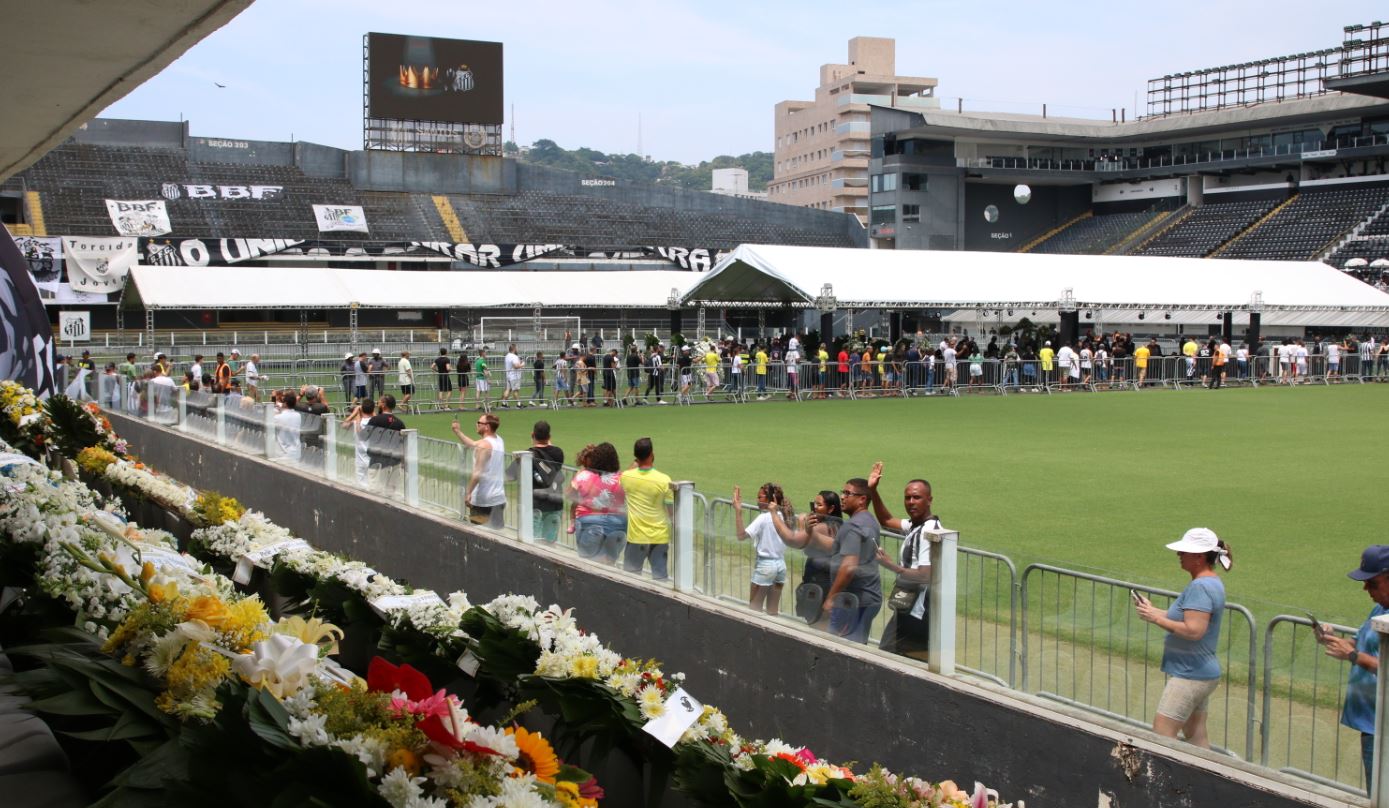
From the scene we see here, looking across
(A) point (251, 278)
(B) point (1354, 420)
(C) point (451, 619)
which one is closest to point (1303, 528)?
(C) point (451, 619)

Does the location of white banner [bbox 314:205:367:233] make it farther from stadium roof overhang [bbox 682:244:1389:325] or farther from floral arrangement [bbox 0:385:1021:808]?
floral arrangement [bbox 0:385:1021:808]

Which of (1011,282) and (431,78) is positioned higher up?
(431,78)

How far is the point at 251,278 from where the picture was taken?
1351 inches

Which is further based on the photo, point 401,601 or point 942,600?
point 942,600

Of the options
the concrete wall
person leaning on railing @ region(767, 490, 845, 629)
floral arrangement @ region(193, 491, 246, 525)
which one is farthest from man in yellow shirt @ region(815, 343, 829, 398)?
person leaning on railing @ region(767, 490, 845, 629)

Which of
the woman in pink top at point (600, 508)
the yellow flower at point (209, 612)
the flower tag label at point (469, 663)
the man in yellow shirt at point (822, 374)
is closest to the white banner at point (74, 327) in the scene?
the man in yellow shirt at point (822, 374)

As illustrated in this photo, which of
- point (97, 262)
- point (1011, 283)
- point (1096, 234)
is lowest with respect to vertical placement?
point (1011, 283)

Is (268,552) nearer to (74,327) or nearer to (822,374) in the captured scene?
(822,374)

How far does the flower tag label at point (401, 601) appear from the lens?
217 inches

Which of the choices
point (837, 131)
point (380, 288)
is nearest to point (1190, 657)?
point (380, 288)

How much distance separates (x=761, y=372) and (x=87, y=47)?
27.2m

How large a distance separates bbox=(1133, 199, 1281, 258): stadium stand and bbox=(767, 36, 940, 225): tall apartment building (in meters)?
43.3

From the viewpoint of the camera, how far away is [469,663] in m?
5.02

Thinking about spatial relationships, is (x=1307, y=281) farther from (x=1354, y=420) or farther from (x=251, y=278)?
(x=251, y=278)
